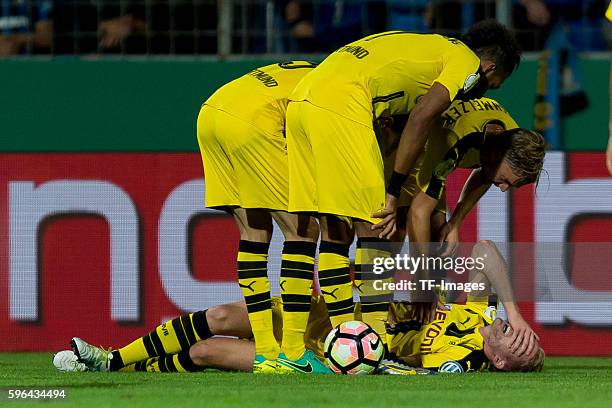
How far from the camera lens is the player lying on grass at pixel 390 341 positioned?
23.9 feet

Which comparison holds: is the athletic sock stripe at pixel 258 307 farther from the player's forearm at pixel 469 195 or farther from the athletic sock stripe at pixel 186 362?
the player's forearm at pixel 469 195

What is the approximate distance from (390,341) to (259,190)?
3.24 feet

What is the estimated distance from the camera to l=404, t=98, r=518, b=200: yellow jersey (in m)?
7.52

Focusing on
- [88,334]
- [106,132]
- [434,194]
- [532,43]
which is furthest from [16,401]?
[532,43]

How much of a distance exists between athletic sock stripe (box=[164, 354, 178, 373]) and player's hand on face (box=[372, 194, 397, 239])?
123 centimetres

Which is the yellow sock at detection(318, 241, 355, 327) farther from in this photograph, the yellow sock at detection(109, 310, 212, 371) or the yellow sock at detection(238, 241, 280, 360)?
the yellow sock at detection(109, 310, 212, 371)

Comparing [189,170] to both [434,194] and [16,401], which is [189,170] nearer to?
[434,194]

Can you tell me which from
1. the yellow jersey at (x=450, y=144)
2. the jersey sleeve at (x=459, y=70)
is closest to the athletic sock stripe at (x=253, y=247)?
the yellow jersey at (x=450, y=144)

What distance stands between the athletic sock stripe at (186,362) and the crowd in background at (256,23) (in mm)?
3325

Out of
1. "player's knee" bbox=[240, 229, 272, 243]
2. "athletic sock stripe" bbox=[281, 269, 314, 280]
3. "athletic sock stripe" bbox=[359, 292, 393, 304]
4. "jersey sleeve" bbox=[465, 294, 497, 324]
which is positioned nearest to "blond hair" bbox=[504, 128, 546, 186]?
"jersey sleeve" bbox=[465, 294, 497, 324]

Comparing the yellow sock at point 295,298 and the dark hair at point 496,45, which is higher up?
the dark hair at point 496,45

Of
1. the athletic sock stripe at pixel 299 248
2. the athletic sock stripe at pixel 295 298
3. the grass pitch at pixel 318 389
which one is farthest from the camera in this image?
the athletic sock stripe at pixel 299 248

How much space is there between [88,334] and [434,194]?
295 centimetres

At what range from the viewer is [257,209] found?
7.56 m
